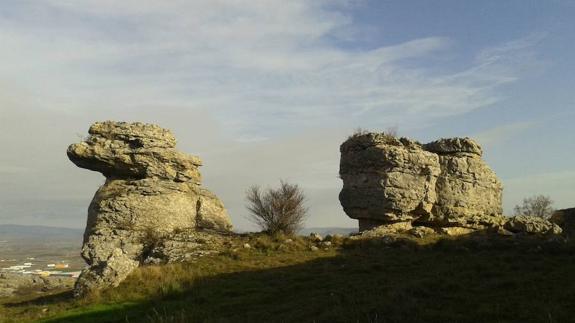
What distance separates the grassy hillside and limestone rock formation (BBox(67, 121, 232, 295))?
5.23 m

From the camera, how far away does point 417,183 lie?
27.4 m

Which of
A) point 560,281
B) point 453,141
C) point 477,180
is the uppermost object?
point 453,141

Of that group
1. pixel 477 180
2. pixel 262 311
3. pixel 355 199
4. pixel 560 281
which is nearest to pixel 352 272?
pixel 262 311

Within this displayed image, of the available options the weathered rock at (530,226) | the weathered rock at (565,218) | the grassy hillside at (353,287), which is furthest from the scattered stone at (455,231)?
the weathered rock at (565,218)

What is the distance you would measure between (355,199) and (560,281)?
50.6ft

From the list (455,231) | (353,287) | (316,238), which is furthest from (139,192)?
(455,231)

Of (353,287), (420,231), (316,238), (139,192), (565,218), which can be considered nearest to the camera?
(353,287)

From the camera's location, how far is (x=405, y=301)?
10992 mm

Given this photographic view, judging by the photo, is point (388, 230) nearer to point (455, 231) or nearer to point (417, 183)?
point (417, 183)

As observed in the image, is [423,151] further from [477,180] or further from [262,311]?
[262,311]

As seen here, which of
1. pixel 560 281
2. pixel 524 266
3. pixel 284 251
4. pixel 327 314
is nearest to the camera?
pixel 327 314

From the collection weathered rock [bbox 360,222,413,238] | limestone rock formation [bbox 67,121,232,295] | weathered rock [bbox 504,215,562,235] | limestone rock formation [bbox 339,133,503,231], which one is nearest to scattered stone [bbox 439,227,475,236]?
limestone rock formation [bbox 339,133,503,231]

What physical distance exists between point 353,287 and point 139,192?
16.3 m

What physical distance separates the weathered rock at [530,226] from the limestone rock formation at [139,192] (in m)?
17.6
